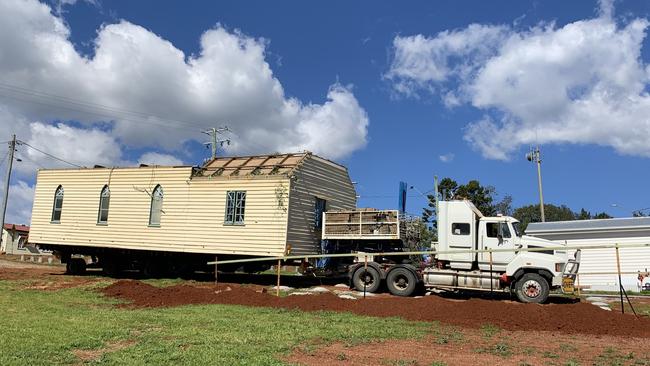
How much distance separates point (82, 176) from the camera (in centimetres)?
2508

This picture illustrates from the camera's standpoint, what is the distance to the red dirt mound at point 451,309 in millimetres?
10797

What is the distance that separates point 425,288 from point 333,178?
7.58 metres

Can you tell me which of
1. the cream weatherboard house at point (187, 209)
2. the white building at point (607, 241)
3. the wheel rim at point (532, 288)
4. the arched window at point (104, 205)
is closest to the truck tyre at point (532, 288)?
the wheel rim at point (532, 288)

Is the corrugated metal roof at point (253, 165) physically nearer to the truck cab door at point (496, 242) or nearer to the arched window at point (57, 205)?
the truck cab door at point (496, 242)

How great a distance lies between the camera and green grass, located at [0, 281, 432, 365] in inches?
281

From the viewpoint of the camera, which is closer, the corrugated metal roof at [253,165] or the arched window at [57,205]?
the corrugated metal roof at [253,165]

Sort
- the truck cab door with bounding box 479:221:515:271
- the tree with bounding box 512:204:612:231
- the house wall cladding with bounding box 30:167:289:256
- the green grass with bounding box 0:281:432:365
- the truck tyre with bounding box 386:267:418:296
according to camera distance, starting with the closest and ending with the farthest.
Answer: the green grass with bounding box 0:281:432:365
the truck cab door with bounding box 479:221:515:271
the truck tyre with bounding box 386:267:418:296
the house wall cladding with bounding box 30:167:289:256
the tree with bounding box 512:204:612:231

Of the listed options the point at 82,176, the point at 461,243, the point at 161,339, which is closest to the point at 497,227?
the point at 461,243

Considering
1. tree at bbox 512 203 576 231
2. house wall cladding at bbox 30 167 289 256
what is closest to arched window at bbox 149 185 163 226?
house wall cladding at bbox 30 167 289 256

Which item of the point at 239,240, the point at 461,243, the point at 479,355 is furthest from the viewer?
the point at 239,240

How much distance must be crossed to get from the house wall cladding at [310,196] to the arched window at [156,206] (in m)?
6.49

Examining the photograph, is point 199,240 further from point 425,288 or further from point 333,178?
point 425,288

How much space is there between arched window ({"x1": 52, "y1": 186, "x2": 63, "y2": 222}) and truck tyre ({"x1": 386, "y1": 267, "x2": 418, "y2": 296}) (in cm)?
1716

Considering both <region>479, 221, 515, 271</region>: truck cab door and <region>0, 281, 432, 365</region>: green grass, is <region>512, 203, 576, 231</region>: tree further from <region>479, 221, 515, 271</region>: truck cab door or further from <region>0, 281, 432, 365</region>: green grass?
<region>0, 281, 432, 365</region>: green grass
